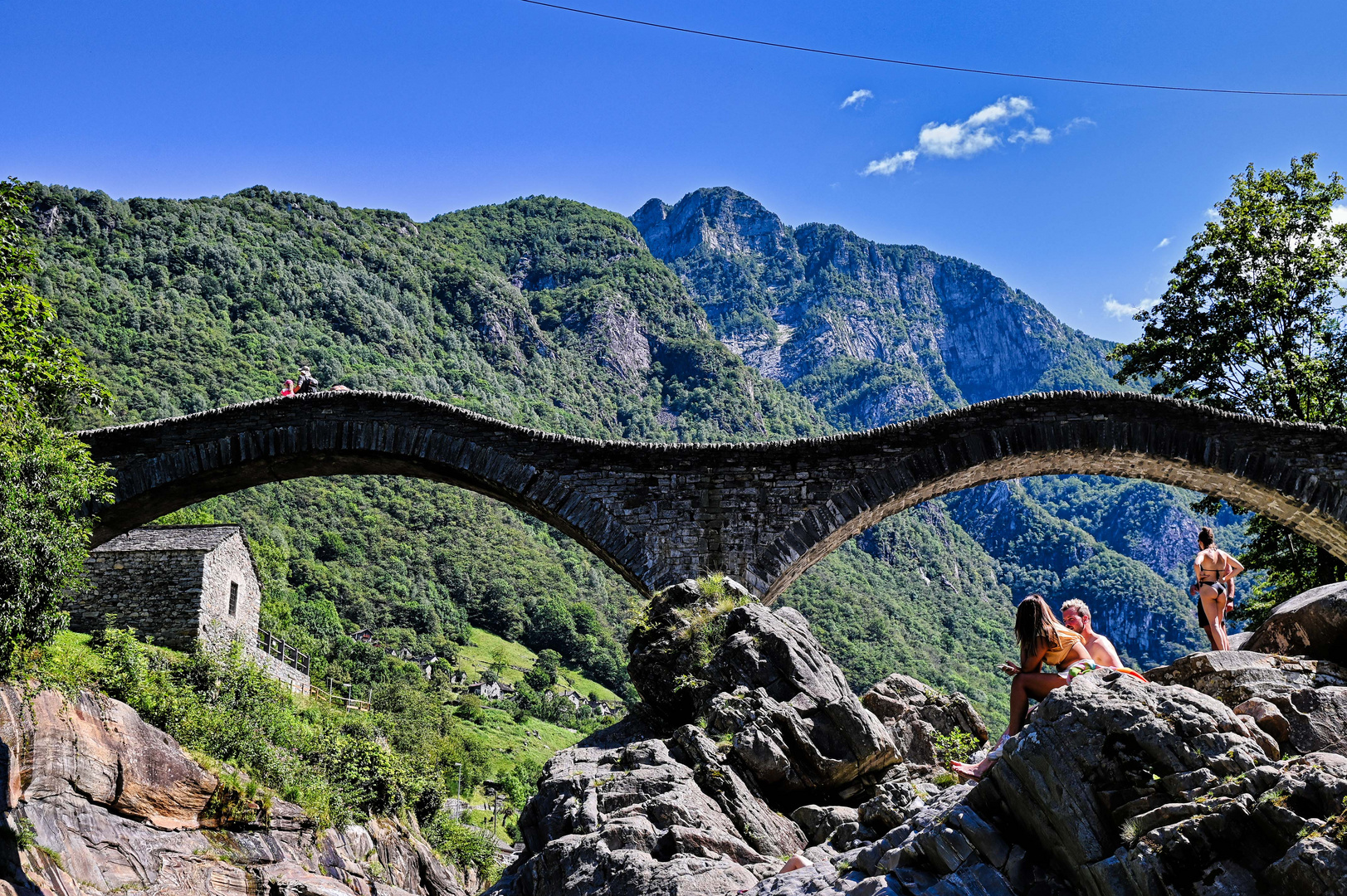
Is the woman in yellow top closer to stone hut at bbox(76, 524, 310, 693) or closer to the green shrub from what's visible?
stone hut at bbox(76, 524, 310, 693)

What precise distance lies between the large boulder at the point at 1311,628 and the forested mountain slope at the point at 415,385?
2659 centimetres

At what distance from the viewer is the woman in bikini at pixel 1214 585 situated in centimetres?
896

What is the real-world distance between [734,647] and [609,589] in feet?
226

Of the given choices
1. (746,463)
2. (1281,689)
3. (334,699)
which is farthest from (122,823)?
(334,699)

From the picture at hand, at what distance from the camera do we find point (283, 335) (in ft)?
241

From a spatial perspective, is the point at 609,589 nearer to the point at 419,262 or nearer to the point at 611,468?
the point at 419,262

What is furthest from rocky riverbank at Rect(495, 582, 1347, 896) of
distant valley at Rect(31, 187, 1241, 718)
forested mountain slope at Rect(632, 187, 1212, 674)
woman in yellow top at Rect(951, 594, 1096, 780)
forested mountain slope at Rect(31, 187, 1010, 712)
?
forested mountain slope at Rect(632, 187, 1212, 674)

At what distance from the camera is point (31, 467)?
36.3 ft

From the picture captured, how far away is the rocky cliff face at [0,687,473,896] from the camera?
1067 centimetres

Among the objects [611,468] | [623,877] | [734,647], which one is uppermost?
[611,468]

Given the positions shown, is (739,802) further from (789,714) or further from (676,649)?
(676,649)

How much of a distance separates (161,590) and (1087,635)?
19.9 metres

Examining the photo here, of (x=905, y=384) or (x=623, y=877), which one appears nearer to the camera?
(x=623, y=877)

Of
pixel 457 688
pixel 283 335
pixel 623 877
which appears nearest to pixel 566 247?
pixel 283 335
